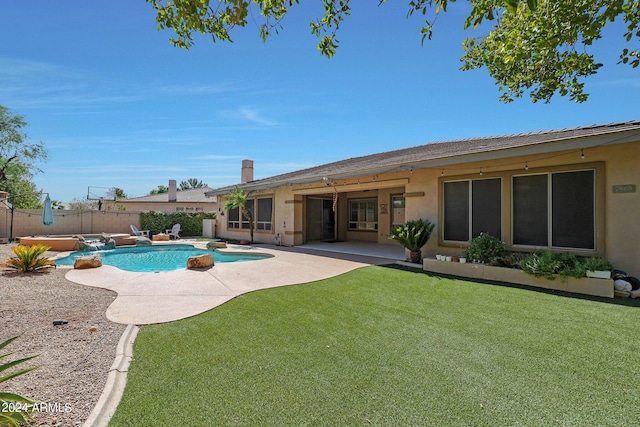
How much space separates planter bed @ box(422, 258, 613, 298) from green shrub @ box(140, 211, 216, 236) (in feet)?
64.6

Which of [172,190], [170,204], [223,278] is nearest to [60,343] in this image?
[223,278]

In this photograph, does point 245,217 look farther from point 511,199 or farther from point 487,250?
point 511,199

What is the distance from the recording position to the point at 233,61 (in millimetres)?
9539

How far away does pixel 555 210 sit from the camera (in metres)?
7.80

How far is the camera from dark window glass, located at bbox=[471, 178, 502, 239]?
8891 mm

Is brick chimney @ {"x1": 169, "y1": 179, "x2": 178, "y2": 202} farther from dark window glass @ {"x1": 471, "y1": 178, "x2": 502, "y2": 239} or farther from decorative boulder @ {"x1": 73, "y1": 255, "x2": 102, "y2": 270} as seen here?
dark window glass @ {"x1": 471, "y1": 178, "x2": 502, "y2": 239}

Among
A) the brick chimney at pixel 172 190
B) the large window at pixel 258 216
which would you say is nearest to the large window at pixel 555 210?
the large window at pixel 258 216

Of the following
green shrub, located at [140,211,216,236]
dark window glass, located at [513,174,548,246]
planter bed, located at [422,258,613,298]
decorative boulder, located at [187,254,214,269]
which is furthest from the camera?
green shrub, located at [140,211,216,236]

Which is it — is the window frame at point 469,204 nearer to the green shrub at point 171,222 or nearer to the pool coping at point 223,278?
the pool coping at point 223,278

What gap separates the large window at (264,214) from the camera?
1809 cm

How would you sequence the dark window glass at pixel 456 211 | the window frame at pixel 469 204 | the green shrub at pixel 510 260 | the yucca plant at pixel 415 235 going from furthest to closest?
the yucca plant at pixel 415 235 < the dark window glass at pixel 456 211 < the window frame at pixel 469 204 < the green shrub at pixel 510 260

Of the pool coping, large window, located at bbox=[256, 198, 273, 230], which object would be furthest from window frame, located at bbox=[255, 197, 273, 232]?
the pool coping

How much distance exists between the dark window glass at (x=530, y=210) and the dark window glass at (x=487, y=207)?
42 cm

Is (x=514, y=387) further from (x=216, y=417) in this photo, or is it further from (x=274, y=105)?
(x=274, y=105)
